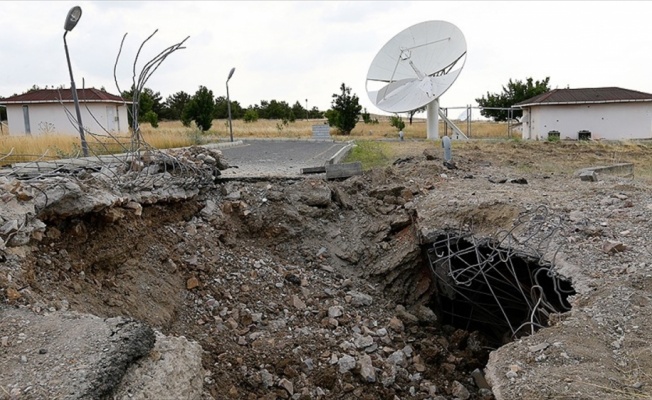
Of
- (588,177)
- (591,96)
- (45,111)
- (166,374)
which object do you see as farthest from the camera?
(591,96)

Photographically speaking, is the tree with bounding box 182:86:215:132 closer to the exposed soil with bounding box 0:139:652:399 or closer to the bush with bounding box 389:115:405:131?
the bush with bounding box 389:115:405:131

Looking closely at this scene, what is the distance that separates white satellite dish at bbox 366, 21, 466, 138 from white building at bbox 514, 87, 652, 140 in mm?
7143

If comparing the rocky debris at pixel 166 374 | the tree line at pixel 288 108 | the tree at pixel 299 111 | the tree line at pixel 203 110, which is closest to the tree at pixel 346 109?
the tree line at pixel 288 108

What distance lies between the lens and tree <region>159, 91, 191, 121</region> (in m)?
48.6

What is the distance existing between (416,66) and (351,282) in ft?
65.8

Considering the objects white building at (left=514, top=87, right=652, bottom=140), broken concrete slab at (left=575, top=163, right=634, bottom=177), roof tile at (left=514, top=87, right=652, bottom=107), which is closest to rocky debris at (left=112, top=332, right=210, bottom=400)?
broken concrete slab at (left=575, top=163, right=634, bottom=177)

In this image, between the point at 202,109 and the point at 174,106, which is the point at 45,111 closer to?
the point at 202,109

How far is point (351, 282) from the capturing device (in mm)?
6766

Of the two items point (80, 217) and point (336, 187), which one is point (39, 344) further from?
point (336, 187)

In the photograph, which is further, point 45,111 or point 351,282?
point 45,111

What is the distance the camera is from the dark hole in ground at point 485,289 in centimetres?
619

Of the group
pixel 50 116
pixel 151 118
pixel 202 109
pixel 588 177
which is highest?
pixel 202 109

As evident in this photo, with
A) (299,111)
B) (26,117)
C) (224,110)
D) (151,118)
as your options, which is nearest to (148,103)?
(151,118)

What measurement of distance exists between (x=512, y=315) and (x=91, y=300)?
5.03 m
